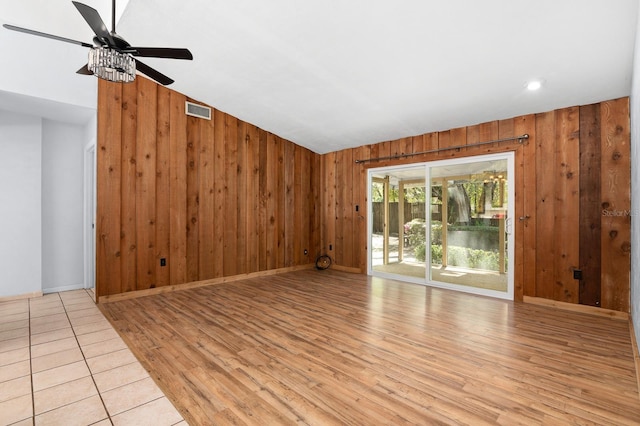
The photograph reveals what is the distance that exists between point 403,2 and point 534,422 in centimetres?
312

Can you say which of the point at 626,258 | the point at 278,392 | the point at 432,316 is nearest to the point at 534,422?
the point at 278,392

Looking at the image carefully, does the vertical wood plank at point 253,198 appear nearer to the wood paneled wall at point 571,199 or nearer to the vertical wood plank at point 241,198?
the vertical wood plank at point 241,198

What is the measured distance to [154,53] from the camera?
7.92 ft

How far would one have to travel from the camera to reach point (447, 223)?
194 inches

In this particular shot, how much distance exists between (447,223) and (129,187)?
484 centimetres

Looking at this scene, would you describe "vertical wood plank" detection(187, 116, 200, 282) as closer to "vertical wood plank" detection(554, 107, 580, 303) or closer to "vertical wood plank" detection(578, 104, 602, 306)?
"vertical wood plank" detection(554, 107, 580, 303)

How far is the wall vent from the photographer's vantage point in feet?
15.9

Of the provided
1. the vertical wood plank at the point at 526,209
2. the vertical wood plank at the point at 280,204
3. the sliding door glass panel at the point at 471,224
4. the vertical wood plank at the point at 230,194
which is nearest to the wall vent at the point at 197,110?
the vertical wood plank at the point at 230,194

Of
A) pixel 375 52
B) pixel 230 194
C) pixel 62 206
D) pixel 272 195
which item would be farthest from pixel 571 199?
pixel 62 206

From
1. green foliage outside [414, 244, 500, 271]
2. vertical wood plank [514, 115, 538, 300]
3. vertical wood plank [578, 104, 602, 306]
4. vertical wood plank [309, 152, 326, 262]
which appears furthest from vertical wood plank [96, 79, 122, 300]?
vertical wood plank [578, 104, 602, 306]

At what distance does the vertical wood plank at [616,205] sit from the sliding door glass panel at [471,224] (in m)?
1.01

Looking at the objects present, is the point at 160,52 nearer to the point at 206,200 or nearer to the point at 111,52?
the point at 111,52

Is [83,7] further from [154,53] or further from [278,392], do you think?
[278,392]

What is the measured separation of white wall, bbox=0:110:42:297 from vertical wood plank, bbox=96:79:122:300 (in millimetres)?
1093
